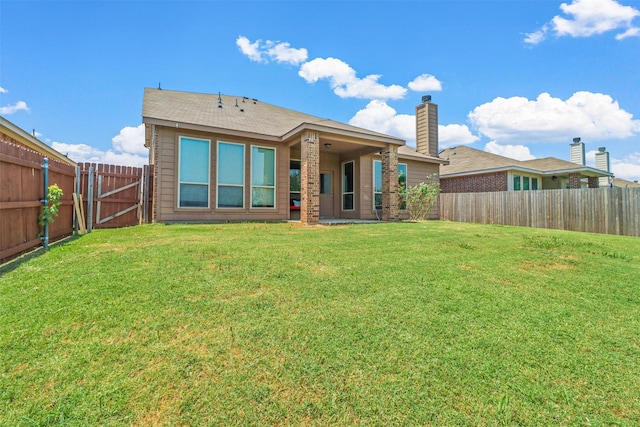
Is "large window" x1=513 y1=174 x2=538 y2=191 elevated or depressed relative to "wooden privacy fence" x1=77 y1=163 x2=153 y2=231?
elevated

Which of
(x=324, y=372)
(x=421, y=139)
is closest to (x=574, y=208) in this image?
(x=421, y=139)

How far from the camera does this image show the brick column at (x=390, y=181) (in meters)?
10.8

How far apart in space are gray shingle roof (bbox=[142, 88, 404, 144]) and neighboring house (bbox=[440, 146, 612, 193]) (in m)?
9.20

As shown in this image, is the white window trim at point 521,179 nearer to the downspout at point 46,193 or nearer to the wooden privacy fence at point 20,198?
the downspout at point 46,193

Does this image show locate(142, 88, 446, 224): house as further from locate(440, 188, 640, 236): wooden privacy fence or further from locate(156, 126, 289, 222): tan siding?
locate(440, 188, 640, 236): wooden privacy fence

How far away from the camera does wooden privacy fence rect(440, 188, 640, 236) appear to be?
8.86 metres

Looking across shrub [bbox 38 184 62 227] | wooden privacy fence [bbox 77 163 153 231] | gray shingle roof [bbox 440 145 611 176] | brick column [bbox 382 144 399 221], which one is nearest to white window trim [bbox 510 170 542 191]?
gray shingle roof [bbox 440 145 611 176]

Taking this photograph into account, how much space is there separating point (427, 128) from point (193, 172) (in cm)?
1286

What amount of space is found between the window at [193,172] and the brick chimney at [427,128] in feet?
39.0

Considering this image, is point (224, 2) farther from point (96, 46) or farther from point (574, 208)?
point (574, 208)

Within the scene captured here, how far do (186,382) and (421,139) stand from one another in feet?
56.4

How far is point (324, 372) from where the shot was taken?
1837 mm

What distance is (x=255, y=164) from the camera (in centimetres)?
1005

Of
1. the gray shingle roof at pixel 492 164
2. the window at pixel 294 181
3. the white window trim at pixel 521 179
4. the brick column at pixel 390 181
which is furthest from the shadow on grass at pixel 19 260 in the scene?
the white window trim at pixel 521 179
